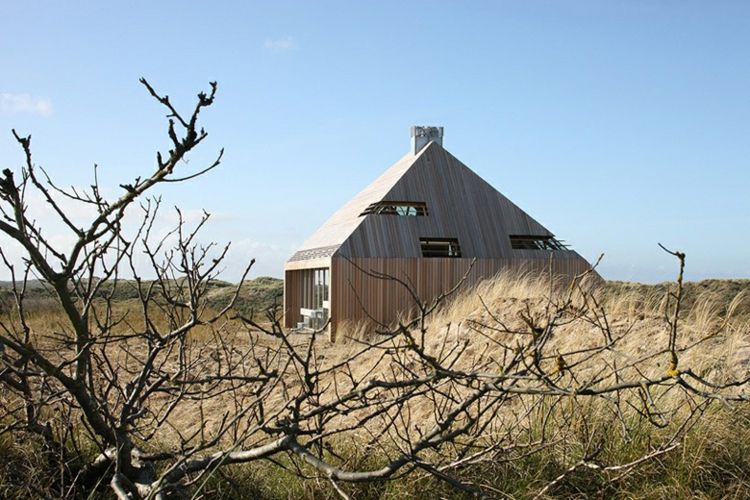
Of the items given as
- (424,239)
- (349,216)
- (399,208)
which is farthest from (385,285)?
(349,216)

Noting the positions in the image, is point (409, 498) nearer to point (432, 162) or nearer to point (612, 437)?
point (612, 437)

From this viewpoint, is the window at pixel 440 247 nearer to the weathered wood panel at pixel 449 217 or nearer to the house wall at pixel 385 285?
the weathered wood panel at pixel 449 217

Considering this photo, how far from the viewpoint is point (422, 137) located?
17328 mm

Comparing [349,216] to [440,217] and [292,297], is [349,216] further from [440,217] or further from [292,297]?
[292,297]

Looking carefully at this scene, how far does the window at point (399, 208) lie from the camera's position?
613 inches

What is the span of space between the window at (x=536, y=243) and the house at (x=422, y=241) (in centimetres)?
2

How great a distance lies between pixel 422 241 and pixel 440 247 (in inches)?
18.9

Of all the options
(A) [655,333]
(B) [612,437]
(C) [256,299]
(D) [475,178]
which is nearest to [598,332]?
(A) [655,333]

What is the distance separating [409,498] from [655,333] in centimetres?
488


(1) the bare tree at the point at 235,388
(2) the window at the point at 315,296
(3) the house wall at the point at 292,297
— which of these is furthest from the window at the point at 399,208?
(1) the bare tree at the point at 235,388

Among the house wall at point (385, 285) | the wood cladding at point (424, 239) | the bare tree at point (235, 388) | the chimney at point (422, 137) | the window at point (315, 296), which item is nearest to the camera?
the bare tree at point (235, 388)

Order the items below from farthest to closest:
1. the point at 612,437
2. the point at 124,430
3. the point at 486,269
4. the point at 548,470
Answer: the point at 486,269 < the point at 612,437 < the point at 548,470 < the point at 124,430

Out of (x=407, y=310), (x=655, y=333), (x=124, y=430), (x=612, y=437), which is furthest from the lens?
(x=407, y=310)

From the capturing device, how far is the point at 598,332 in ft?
26.4
